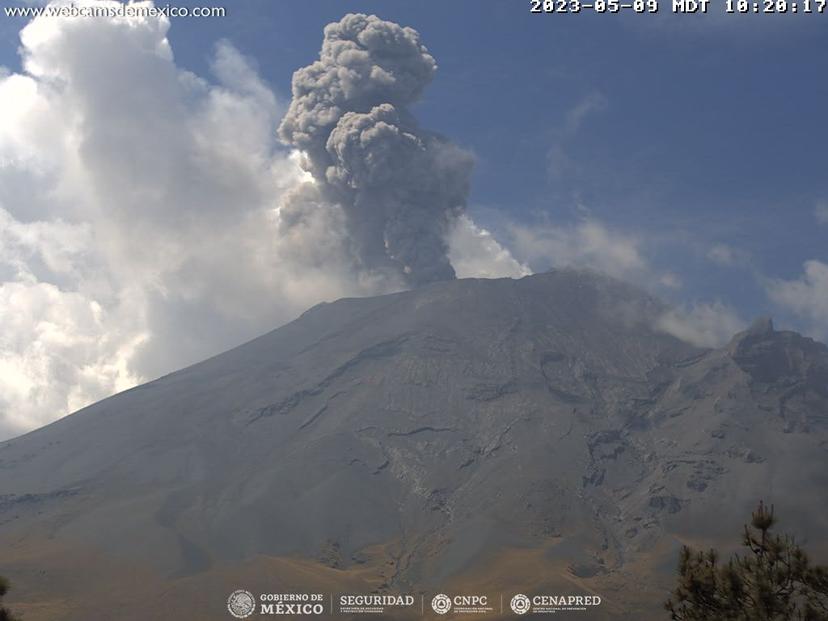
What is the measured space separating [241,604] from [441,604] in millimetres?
21925

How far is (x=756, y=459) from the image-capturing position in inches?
6053

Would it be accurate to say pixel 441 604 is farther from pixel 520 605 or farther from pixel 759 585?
pixel 759 585

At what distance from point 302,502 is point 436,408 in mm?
34054

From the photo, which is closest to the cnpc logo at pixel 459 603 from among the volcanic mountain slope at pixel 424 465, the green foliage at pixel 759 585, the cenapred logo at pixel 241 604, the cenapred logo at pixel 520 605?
the cenapred logo at pixel 520 605

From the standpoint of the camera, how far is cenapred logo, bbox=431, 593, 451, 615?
372 ft

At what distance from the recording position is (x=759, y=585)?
22.0 meters

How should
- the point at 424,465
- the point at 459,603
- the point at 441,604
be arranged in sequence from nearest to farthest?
the point at 459,603 → the point at 441,604 → the point at 424,465

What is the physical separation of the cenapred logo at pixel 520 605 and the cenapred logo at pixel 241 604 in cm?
2804

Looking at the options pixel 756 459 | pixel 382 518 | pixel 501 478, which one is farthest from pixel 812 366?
pixel 382 518

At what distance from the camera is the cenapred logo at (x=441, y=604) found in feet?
372

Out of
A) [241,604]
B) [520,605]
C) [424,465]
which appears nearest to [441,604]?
[520,605]

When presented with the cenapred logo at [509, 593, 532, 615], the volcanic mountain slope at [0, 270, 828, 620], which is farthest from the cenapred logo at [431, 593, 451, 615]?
the cenapred logo at [509, 593, 532, 615]

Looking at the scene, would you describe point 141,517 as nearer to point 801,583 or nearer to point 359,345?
point 359,345

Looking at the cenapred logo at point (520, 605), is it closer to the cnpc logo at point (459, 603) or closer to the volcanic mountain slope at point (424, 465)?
the cnpc logo at point (459, 603)
